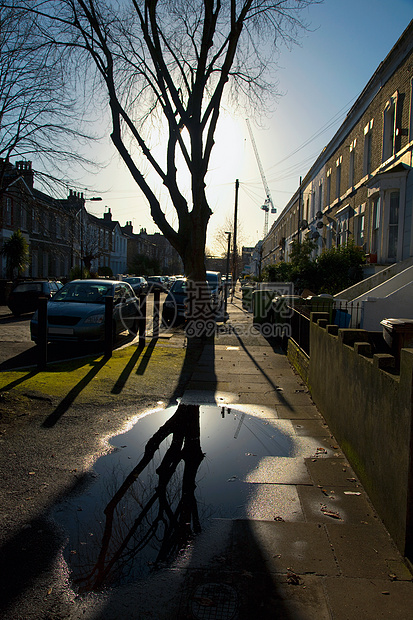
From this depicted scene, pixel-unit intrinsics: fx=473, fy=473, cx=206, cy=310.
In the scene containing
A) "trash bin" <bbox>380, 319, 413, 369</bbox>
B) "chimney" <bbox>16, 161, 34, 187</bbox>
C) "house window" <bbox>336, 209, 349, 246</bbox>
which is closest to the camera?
"trash bin" <bbox>380, 319, 413, 369</bbox>

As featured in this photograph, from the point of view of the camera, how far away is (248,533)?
10.5 feet

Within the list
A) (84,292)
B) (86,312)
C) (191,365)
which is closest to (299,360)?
(191,365)

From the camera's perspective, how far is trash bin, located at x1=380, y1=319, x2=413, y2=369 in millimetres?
5039

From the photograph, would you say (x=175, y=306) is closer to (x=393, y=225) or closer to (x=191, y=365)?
(x=393, y=225)

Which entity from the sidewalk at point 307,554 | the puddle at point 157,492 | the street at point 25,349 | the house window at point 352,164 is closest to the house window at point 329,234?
the house window at point 352,164

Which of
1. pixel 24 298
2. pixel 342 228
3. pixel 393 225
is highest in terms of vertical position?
pixel 342 228

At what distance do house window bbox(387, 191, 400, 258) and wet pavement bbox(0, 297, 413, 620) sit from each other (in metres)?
10.6

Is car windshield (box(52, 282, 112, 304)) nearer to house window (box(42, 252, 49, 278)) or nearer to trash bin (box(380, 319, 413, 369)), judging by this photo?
trash bin (box(380, 319, 413, 369))

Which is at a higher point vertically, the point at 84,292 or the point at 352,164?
the point at 352,164

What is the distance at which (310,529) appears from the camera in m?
3.26

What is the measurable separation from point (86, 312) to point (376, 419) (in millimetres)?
8253

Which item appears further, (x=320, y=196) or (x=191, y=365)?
(x=320, y=196)

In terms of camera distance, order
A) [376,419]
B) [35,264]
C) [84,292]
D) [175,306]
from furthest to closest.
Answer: [35,264] → [175,306] → [84,292] → [376,419]

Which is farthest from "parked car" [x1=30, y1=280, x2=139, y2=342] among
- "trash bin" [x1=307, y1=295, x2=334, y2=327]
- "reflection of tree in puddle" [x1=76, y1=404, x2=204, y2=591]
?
"reflection of tree in puddle" [x1=76, y1=404, x2=204, y2=591]
